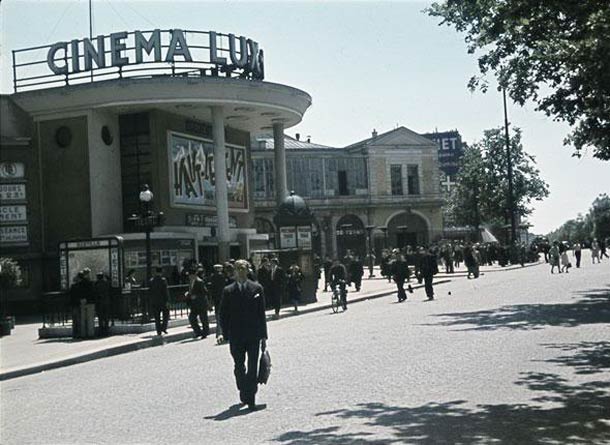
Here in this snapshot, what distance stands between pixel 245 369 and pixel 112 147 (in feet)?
83.2

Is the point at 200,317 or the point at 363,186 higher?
the point at 363,186

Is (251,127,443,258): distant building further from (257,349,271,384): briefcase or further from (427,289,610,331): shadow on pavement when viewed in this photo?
(257,349,271,384): briefcase

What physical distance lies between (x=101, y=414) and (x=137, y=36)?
24.6 m

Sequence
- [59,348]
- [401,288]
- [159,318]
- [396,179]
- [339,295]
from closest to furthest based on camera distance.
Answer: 1. [59,348]
2. [159,318]
3. [339,295]
4. [401,288]
5. [396,179]

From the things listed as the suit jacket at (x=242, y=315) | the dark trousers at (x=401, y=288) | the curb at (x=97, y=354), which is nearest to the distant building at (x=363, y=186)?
the dark trousers at (x=401, y=288)

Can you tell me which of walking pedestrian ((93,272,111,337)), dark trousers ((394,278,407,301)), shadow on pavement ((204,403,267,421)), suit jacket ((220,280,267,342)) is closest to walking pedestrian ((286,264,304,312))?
dark trousers ((394,278,407,301))

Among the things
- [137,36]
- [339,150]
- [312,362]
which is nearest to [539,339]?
[312,362]

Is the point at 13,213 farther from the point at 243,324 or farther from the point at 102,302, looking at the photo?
the point at 243,324

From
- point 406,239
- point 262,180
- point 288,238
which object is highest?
point 262,180

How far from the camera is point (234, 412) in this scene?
9164mm

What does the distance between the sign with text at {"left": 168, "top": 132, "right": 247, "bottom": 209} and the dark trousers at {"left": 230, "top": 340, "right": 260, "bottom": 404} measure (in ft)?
80.2

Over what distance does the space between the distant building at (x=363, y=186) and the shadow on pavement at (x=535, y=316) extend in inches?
1824

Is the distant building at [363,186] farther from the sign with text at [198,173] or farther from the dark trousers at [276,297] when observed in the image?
the dark trousers at [276,297]

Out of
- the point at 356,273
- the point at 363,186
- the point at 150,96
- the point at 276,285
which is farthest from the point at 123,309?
the point at 363,186
